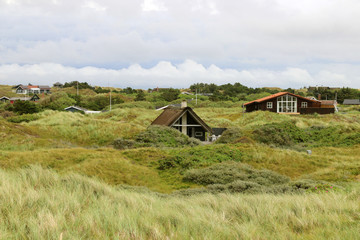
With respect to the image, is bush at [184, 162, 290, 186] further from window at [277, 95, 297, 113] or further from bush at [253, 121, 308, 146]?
window at [277, 95, 297, 113]

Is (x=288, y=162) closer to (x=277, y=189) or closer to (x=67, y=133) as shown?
(x=277, y=189)

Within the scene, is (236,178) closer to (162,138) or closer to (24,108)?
(162,138)

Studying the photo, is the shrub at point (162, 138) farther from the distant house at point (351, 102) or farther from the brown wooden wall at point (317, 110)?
the distant house at point (351, 102)

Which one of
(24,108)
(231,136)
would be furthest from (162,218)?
(24,108)

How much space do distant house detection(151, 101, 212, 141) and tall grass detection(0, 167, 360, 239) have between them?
2334 centimetres

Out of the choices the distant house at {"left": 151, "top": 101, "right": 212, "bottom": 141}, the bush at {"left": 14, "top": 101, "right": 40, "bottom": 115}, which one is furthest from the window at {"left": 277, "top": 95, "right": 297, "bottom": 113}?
the bush at {"left": 14, "top": 101, "right": 40, "bottom": 115}

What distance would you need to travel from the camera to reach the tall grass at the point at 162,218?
4316 millimetres

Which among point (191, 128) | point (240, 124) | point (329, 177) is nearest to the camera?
point (329, 177)

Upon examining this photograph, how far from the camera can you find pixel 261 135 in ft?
97.2

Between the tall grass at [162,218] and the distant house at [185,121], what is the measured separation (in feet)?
76.6

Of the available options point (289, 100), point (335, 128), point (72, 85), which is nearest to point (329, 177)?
point (335, 128)

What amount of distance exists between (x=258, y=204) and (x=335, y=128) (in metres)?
31.5

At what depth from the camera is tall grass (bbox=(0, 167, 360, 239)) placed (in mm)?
4316

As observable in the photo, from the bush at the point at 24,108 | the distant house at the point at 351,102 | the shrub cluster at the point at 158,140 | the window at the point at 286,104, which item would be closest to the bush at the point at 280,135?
the shrub cluster at the point at 158,140
